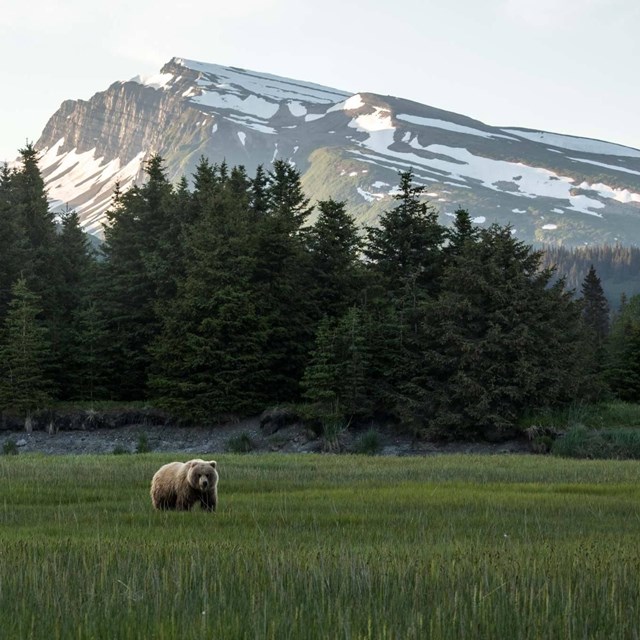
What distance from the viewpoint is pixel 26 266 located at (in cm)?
5484

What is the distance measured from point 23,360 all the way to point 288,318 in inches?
623

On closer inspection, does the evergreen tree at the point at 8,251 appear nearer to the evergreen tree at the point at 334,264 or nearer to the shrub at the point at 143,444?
the shrub at the point at 143,444

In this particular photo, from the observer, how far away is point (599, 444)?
3912 cm

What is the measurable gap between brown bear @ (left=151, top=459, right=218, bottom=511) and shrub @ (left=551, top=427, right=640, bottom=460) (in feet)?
90.0

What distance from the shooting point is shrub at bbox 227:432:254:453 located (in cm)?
4691

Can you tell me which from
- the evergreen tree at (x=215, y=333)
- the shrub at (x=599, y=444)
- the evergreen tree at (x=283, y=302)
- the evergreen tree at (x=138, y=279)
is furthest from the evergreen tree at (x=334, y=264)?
the shrub at (x=599, y=444)

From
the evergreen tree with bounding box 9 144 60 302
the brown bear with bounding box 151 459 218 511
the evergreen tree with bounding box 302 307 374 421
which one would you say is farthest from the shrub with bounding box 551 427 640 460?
the evergreen tree with bounding box 9 144 60 302

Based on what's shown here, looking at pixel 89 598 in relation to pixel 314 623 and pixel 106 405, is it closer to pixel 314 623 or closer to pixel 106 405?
pixel 314 623

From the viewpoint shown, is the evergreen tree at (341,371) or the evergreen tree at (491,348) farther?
the evergreen tree at (341,371)

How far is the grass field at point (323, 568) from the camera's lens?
550cm

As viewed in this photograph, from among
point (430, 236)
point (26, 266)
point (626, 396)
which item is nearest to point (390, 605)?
point (430, 236)

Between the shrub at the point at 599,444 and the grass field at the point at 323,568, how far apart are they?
24.2 meters

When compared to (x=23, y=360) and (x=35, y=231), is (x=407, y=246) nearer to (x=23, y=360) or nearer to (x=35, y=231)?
(x=23, y=360)

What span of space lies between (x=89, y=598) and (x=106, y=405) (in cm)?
4848
